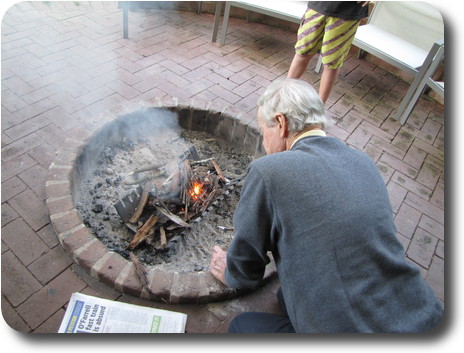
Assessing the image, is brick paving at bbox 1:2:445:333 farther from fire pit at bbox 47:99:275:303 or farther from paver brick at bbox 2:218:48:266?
fire pit at bbox 47:99:275:303

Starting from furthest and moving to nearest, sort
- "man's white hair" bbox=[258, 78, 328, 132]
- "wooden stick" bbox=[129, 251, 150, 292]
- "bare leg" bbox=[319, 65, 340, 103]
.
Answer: "bare leg" bbox=[319, 65, 340, 103] → "wooden stick" bbox=[129, 251, 150, 292] → "man's white hair" bbox=[258, 78, 328, 132]

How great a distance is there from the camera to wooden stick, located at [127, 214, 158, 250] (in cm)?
214

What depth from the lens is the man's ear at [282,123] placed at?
5.09ft

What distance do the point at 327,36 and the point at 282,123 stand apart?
5.64 feet

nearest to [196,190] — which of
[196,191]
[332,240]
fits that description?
[196,191]

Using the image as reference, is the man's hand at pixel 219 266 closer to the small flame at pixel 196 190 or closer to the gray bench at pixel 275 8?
the small flame at pixel 196 190

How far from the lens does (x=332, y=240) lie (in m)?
1.20

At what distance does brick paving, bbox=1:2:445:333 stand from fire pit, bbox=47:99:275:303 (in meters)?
0.13

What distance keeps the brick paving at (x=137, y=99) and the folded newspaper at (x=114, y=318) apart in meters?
0.05

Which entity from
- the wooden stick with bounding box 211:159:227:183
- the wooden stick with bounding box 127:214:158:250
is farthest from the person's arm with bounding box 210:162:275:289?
the wooden stick with bounding box 211:159:227:183

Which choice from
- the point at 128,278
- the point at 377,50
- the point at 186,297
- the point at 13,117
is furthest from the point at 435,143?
the point at 13,117

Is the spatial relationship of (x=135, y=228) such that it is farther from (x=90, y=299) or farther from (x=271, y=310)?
(x=271, y=310)

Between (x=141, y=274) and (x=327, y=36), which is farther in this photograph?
(x=327, y=36)

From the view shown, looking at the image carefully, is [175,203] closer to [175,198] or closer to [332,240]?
[175,198]
